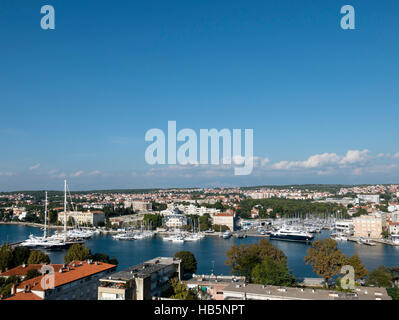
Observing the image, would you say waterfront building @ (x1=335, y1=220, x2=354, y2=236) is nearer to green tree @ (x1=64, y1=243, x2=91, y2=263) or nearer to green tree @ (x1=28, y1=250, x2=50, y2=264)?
green tree @ (x1=64, y1=243, x2=91, y2=263)

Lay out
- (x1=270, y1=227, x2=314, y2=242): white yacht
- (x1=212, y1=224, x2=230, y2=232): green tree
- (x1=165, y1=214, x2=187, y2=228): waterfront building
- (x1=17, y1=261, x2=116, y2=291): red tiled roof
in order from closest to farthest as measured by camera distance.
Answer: (x1=17, y1=261, x2=116, y2=291): red tiled roof → (x1=270, y1=227, x2=314, y2=242): white yacht → (x1=212, y1=224, x2=230, y2=232): green tree → (x1=165, y1=214, x2=187, y2=228): waterfront building

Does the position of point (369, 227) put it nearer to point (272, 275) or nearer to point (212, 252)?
point (212, 252)

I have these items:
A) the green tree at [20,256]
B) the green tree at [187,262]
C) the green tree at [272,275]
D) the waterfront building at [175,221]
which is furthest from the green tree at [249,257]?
the waterfront building at [175,221]

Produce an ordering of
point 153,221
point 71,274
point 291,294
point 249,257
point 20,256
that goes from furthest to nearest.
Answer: point 153,221 → point 20,256 → point 249,257 → point 71,274 → point 291,294

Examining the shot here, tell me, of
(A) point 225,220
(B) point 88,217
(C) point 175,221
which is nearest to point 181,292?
(A) point 225,220

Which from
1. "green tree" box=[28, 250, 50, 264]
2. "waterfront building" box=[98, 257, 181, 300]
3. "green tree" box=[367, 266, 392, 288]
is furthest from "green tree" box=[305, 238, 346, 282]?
"green tree" box=[28, 250, 50, 264]

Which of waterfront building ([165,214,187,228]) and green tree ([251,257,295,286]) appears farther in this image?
waterfront building ([165,214,187,228])
